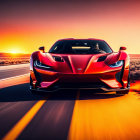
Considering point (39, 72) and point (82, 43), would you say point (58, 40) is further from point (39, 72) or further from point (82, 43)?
point (39, 72)

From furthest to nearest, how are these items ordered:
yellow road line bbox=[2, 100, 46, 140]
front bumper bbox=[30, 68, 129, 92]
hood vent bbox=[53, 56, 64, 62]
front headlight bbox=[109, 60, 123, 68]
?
hood vent bbox=[53, 56, 64, 62] < front headlight bbox=[109, 60, 123, 68] < front bumper bbox=[30, 68, 129, 92] < yellow road line bbox=[2, 100, 46, 140]

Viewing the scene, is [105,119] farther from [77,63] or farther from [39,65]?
[39,65]

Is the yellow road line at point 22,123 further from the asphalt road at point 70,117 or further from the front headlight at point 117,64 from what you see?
the front headlight at point 117,64

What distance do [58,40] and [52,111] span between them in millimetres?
3584

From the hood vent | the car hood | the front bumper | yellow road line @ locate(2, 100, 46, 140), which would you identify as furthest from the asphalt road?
the hood vent

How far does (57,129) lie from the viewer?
3439 mm

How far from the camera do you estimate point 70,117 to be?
4.12 meters

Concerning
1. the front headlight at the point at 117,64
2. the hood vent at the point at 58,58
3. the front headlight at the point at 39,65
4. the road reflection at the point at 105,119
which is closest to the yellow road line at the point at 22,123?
the road reflection at the point at 105,119

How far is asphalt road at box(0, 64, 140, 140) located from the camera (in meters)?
3.24

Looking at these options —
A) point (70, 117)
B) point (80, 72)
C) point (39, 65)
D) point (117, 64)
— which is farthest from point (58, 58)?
point (70, 117)

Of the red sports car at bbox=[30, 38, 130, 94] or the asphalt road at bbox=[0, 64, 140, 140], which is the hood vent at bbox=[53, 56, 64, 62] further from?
the asphalt road at bbox=[0, 64, 140, 140]

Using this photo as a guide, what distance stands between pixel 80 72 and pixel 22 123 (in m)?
1.94

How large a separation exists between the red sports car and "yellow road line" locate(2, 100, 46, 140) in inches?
24.5

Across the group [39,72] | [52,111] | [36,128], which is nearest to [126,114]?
[52,111]
